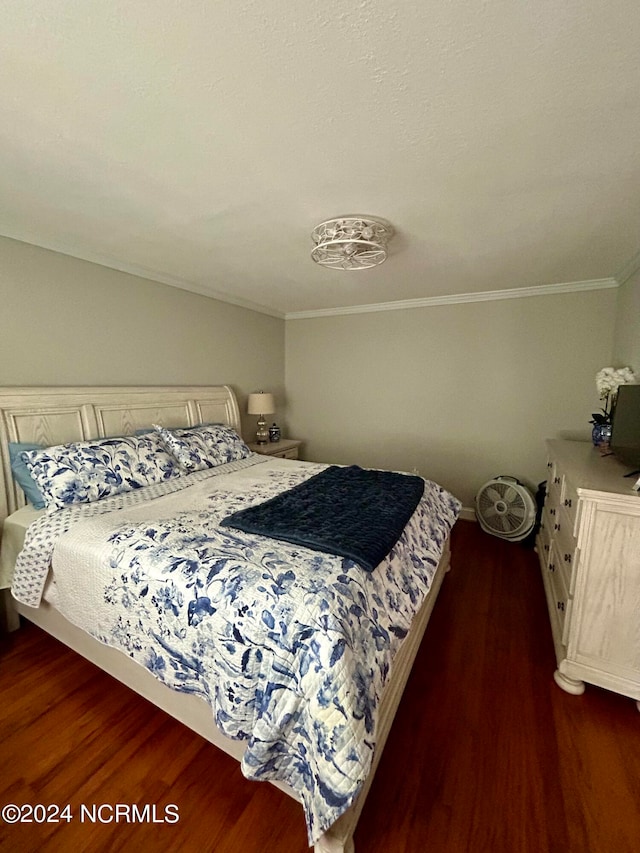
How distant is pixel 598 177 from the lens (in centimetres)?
143

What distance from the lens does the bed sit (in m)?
0.97

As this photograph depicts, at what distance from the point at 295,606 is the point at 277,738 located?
0.35 m

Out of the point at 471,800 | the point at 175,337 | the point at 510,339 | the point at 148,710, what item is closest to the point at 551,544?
the point at 471,800

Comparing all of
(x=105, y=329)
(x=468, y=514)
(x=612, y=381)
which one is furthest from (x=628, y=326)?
(x=105, y=329)

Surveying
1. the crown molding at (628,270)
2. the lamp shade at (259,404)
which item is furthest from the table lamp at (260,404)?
the crown molding at (628,270)

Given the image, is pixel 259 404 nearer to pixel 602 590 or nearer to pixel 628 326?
pixel 602 590

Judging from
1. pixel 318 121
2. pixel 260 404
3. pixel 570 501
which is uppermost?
pixel 318 121

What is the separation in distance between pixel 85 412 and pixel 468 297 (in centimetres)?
321

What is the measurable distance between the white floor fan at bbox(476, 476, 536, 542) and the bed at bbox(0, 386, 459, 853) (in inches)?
30.9

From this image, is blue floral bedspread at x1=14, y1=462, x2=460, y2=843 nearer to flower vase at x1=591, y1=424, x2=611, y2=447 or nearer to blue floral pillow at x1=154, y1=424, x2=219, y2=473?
blue floral pillow at x1=154, y1=424, x2=219, y2=473

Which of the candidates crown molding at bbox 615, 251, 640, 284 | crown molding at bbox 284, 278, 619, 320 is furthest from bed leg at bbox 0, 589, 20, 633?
crown molding at bbox 615, 251, 640, 284

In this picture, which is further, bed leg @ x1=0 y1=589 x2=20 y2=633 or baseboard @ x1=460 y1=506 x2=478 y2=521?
baseboard @ x1=460 y1=506 x2=478 y2=521

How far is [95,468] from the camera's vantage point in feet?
6.32

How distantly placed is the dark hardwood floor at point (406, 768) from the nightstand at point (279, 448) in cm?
202
